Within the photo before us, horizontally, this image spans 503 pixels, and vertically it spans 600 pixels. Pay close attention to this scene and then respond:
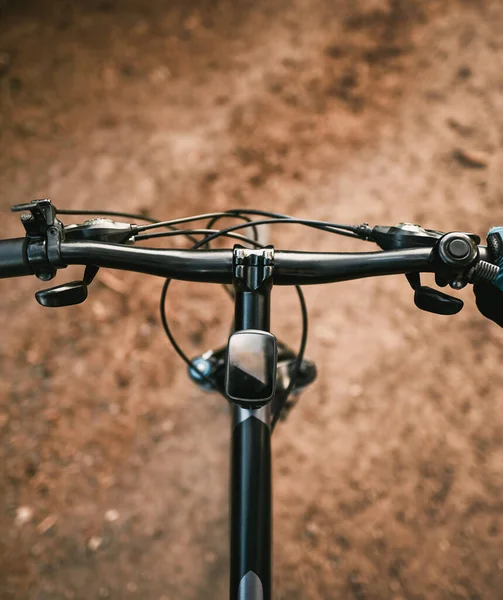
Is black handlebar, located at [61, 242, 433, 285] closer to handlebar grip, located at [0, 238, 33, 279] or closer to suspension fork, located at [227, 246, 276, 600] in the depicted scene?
handlebar grip, located at [0, 238, 33, 279]

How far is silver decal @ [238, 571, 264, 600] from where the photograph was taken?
813 millimetres

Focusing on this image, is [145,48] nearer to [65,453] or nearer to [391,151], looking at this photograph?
[391,151]

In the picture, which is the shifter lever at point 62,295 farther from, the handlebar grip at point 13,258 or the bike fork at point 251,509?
the bike fork at point 251,509

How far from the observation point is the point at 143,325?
1.99 m

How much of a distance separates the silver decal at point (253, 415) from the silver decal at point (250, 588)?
9.9 inches

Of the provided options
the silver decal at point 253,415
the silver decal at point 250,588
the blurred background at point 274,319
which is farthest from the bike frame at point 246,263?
the blurred background at point 274,319

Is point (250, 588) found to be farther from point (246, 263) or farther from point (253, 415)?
point (246, 263)

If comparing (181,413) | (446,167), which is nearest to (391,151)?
(446,167)

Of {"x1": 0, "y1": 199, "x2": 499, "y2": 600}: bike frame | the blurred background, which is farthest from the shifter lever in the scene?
the blurred background

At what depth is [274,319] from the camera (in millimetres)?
1988

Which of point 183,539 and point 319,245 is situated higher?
point 319,245

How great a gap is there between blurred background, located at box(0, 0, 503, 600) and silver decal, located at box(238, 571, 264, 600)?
3.14 ft

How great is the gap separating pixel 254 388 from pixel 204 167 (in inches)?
69.5

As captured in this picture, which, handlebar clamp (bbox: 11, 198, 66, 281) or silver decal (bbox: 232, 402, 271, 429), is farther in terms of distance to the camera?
silver decal (bbox: 232, 402, 271, 429)
